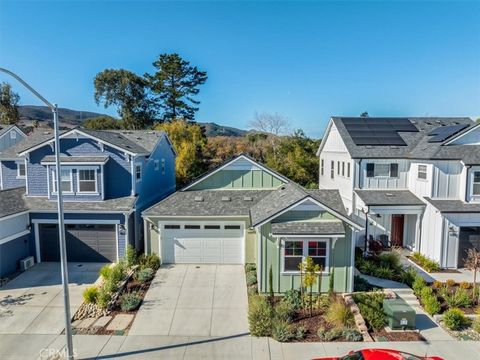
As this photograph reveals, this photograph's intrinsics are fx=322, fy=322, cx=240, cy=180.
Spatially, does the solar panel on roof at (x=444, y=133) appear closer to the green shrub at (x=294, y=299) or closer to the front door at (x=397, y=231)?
the front door at (x=397, y=231)

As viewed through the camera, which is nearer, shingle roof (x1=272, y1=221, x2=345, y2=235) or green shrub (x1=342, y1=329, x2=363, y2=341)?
green shrub (x1=342, y1=329, x2=363, y2=341)

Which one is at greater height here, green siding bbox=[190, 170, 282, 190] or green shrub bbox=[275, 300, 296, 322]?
green siding bbox=[190, 170, 282, 190]

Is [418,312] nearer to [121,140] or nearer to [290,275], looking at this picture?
[290,275]

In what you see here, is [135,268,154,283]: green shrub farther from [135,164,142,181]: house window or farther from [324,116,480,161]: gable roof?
[324,116,480,161]: gable roof

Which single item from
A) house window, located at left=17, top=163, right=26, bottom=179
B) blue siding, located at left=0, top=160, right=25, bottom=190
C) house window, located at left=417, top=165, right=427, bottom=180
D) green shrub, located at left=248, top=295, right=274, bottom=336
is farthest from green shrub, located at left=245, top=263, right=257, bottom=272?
house window, located at left=17, top=163, right=26, bottom=179

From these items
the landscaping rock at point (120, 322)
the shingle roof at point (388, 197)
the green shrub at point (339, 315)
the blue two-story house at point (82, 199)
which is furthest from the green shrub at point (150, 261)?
the shingle roof at point (388, 197)

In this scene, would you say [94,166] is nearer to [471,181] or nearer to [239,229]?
[239,229]
